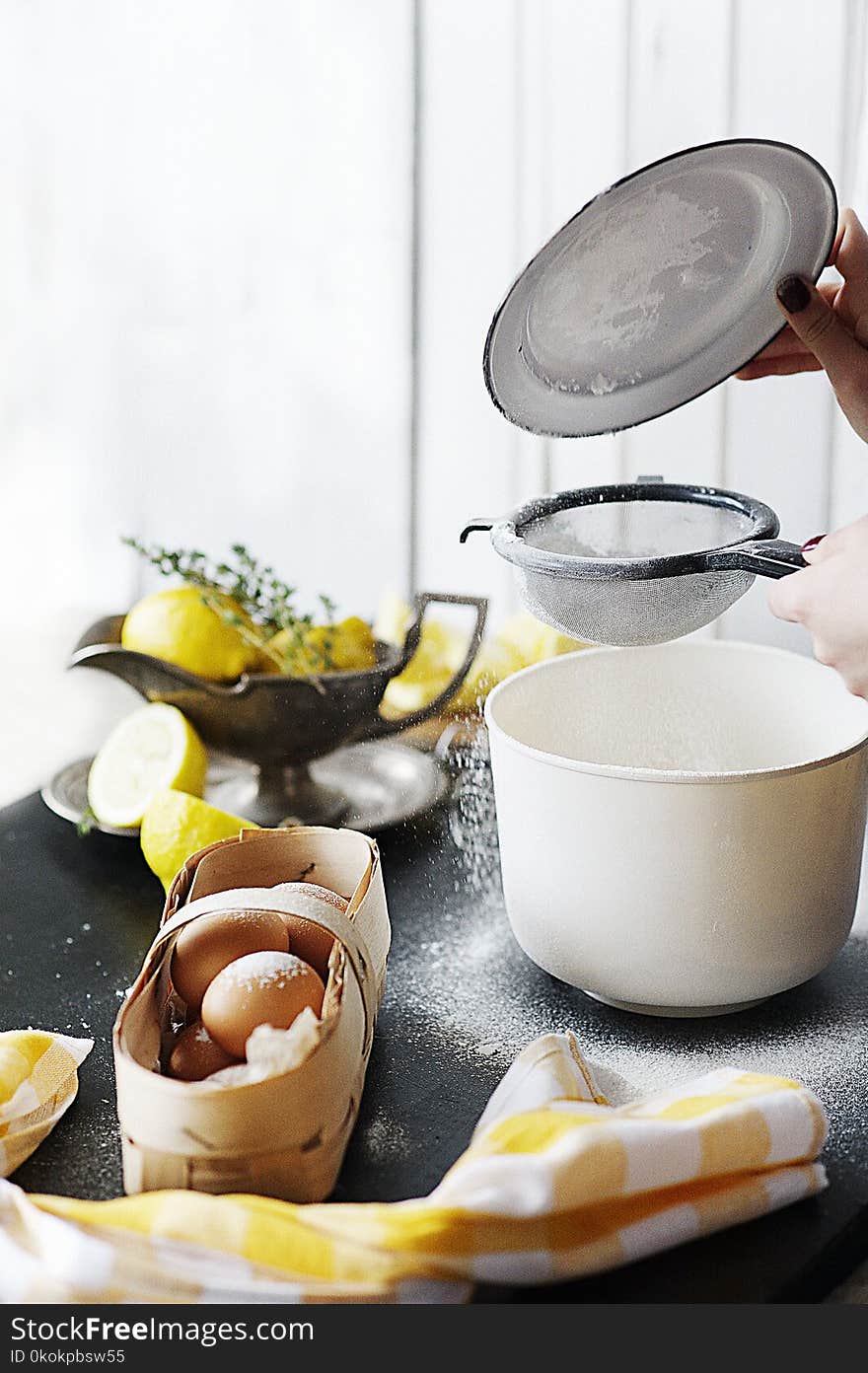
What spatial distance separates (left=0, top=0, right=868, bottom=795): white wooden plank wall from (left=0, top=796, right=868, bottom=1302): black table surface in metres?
0.31

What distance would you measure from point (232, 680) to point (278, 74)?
23.2 inches

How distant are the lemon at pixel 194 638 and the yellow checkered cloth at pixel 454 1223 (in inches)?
19.8

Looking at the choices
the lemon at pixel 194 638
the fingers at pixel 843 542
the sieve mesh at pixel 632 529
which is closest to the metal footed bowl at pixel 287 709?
the lemon at pixel 194 638

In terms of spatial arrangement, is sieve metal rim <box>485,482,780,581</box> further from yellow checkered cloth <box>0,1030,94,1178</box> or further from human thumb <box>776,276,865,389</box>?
yellow checkered cloth <box>0,1030,94,1178</box>

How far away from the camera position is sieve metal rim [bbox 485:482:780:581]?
705 millimetres

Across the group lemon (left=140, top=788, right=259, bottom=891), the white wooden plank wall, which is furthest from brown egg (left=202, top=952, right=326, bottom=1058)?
the white wooden plank wall

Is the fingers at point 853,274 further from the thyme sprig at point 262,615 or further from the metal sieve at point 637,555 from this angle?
the thyme sprig at point 262,615

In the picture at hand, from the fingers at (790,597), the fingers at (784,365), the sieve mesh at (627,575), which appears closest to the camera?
the fingers at (790,597)

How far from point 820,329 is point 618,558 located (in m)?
0.16

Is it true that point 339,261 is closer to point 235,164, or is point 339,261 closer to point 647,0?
point 235,164

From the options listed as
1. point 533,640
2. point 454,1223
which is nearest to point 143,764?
point 533,640

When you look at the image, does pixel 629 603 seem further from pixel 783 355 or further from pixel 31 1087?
pixel 31 1087

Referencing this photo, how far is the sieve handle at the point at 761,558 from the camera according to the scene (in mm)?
665

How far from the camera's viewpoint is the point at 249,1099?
1.84 feet
